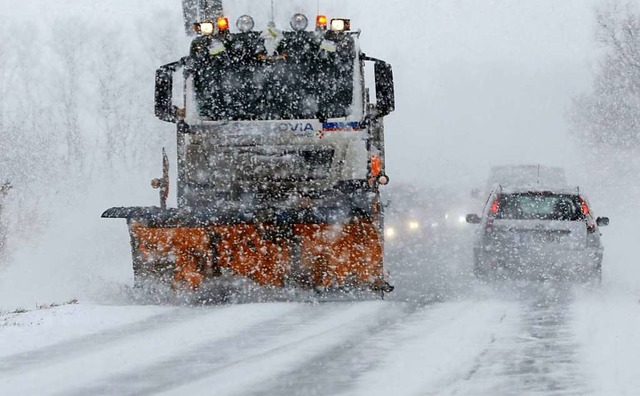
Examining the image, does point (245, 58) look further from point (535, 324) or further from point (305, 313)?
point (535, 324)

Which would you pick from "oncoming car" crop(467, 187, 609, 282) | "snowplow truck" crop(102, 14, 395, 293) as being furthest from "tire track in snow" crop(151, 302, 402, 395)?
"oncoming car" crop(467, 187, 609, 282)

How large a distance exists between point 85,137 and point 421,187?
91.0ft

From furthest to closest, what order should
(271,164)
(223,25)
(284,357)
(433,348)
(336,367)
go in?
1. (223,25)
2. (271,164)
3. (433,348)
4. (284,357)
5. (336,367)

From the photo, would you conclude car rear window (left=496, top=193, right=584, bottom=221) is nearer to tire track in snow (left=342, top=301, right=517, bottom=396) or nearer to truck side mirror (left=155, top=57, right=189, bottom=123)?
tire track in snow (left=342, top=301, right=517, bottom=396)

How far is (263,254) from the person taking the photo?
35.6 ft

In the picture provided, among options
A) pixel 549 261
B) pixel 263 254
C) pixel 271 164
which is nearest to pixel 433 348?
pixel 263 254

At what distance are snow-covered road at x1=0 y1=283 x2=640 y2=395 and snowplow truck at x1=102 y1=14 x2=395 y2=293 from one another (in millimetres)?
529

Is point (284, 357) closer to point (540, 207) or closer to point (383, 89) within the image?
point (383, 89)

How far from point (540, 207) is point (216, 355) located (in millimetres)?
7214

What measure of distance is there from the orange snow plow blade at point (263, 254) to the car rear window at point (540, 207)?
3468mm

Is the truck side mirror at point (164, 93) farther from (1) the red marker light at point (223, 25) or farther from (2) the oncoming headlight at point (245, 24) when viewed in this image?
(2) the oncoming headlight at point (245, 24)

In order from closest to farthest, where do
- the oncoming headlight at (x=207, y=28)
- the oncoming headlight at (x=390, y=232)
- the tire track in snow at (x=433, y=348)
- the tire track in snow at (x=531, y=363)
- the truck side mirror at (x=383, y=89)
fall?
the tire track in snow at (x=531, y=363)
the tire track in snow at (x=433, y=348)
the truck side mirror at (x=383, y=89)
the oncoming headlight at (x=207, y=28)
the oncoming headlight at (x=390, y=232)

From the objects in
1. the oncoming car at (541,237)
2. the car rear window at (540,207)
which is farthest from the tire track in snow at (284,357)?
the car rear window at (540,207)

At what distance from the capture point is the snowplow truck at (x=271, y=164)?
1079 cm
